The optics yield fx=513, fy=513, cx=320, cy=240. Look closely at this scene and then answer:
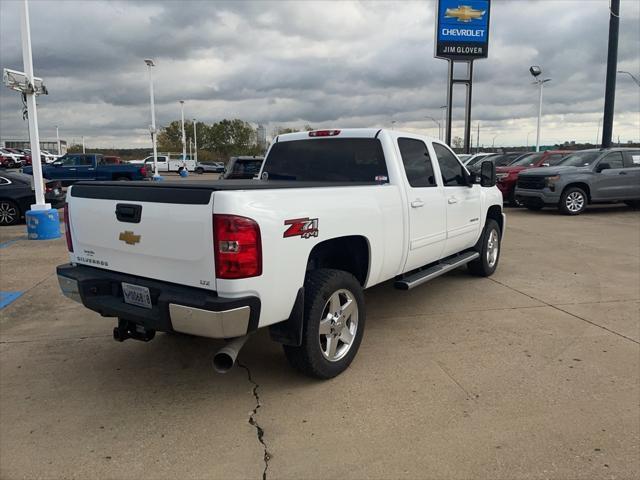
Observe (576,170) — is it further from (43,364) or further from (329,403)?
(43,364)

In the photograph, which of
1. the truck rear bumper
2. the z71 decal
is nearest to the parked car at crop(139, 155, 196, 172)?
the truck rear bumper

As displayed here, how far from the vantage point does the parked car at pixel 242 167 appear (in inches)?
576

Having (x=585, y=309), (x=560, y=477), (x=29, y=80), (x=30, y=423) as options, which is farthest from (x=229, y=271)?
(x=29, y=80)

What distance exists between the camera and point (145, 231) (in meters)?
3.34

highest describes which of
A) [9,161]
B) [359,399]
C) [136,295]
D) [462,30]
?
[462,30]

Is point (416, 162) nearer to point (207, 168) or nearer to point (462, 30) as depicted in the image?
point (462, 30)

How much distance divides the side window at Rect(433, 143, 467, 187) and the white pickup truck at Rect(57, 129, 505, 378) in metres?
0.60

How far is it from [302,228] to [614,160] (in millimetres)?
14332

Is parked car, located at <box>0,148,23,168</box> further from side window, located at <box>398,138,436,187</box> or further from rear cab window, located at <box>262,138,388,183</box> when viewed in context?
side window, located at <box>398,138,436,187</box>

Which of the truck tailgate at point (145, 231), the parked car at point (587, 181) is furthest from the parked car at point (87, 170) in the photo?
the truck tailgate at point (145, 231)

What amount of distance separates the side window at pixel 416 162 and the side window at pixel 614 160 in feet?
37.8

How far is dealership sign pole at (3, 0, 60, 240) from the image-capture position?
32.4 ft

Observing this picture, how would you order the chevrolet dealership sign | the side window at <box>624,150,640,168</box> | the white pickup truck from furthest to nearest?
the chevrolet dealership sign
the side window at <box>624,150,640,168</box>
the white pickup truck

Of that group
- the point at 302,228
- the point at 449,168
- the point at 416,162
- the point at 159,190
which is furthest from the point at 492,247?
the point at 159,190
